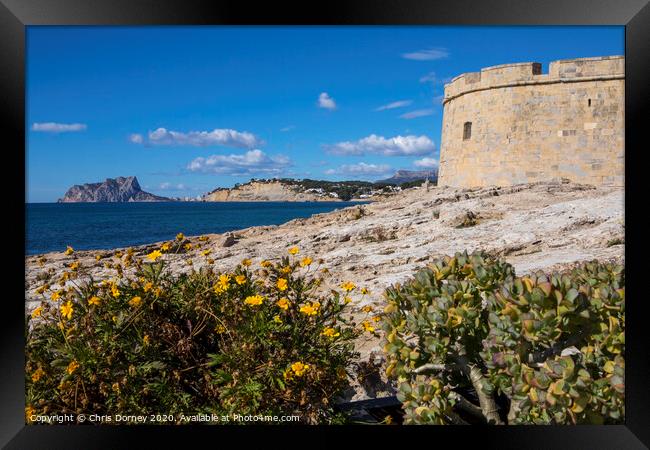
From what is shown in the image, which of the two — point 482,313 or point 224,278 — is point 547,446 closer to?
point 482,313

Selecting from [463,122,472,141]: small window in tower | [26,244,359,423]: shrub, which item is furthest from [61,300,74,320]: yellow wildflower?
[463,122,472,141]: small window in tower

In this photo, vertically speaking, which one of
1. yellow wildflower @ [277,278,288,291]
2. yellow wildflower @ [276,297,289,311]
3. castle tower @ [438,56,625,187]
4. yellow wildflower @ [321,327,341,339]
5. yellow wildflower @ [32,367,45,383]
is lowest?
yellow wildflower @ [32,367,45,383]

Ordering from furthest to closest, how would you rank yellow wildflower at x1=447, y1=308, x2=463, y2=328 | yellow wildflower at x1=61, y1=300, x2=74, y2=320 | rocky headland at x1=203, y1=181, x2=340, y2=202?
rocky headland at x1=203, y1=181, x2=340, y2=202 → yellow wildflower at x1=61, y1=300, x2=74, y2=320 → yellow wildflower at x1=447, y1=308, x2=463, y2=328

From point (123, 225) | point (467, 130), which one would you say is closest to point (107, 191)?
point (123, 225)

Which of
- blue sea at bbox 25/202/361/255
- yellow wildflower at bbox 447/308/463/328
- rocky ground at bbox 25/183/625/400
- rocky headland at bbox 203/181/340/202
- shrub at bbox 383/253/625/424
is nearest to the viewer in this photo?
shrub at bbox 383/253/625/424

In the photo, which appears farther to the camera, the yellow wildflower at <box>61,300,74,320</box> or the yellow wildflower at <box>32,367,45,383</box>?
the yellow wildflower at <box>32,367,45,383</box>

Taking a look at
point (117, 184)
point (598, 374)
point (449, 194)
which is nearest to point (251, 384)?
point (598, 374)

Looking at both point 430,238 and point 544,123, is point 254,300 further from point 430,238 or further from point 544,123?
point 544,123

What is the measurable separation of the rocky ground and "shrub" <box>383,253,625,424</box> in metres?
0.86

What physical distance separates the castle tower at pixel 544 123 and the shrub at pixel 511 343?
41.4 ft

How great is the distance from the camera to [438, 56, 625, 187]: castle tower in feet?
46.9

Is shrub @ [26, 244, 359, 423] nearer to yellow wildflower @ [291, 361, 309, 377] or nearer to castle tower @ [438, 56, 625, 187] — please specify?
yellow wildflower @ [291, 361, 309, 377]

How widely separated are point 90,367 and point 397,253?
6.62m

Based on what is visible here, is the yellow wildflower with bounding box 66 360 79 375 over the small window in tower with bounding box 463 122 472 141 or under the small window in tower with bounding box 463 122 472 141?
under
